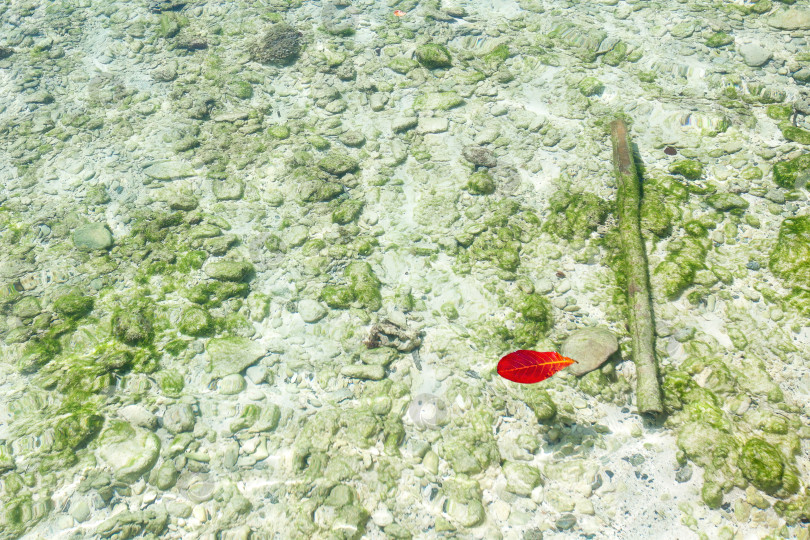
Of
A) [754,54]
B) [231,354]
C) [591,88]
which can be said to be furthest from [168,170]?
[754,54]

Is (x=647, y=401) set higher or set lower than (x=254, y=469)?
higher

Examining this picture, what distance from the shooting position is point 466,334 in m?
3.80

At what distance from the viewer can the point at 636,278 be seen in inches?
144

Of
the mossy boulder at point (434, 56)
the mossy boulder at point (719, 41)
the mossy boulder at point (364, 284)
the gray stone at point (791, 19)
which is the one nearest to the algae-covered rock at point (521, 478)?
the mossy boulder at point (364, 284)

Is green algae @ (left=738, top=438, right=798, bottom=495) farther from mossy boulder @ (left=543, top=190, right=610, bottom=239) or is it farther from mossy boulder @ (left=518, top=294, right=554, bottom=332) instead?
mossy boulder @ (left=543, top=190, right=610, bottom=239)

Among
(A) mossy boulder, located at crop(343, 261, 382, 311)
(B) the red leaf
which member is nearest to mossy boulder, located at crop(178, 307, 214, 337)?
(A) mossy boulder, located at crop(343, 261, 382, 311)

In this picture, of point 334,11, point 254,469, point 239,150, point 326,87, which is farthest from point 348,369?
point 334,11

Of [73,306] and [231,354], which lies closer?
[231,354]

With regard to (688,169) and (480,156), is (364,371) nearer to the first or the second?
(480,156)

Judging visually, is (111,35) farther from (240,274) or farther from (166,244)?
(240,274)

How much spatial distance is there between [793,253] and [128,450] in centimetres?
503

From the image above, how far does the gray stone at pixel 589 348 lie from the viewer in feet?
11.2

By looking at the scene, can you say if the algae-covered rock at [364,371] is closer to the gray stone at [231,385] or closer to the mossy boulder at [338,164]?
the gray stone at [231,385]

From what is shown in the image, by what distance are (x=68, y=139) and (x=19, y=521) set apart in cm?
442
